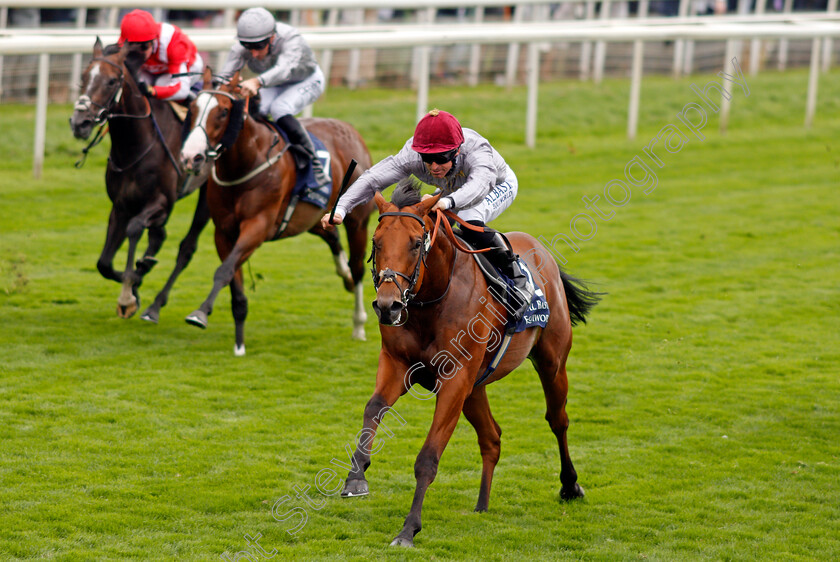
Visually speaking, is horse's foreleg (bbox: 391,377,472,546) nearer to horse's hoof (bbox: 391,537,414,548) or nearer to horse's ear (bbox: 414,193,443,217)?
horse's hoof (bbox: 391,537,414,548)

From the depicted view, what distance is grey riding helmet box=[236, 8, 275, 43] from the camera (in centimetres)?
805

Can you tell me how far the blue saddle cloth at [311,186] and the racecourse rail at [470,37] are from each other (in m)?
4.08

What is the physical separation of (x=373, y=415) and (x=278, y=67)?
13.9 ft

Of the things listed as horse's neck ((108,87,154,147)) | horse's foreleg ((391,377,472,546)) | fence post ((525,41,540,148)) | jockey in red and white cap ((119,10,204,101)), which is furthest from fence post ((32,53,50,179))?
horse's foreleg ((391,377,472,546))

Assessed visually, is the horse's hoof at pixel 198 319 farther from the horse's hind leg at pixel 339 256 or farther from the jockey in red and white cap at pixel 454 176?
the jockey in red and white cap at pixel 454 176

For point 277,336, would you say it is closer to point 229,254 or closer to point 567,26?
point 229,254

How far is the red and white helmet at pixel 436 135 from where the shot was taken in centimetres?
492

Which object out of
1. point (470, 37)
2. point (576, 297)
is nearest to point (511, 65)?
point (470, 37)

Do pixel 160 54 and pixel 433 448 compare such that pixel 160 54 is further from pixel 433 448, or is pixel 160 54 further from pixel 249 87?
pixel 433 448

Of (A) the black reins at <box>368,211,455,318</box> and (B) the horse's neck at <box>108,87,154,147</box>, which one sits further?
(B) the horse's neck at <box>108,87,154,147</box>

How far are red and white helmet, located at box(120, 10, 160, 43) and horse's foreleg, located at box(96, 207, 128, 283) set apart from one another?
133cm

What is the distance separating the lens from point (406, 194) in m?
4.66

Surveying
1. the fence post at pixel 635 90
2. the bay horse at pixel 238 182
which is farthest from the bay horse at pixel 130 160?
the fence post at pixel 635 90

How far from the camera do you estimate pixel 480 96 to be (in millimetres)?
16594
